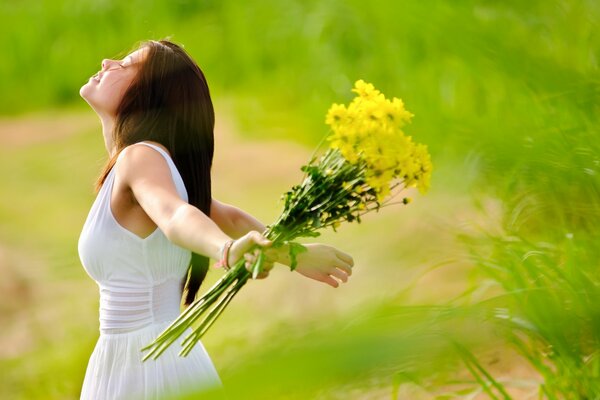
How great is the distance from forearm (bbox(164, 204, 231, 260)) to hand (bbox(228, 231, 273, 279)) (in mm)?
46

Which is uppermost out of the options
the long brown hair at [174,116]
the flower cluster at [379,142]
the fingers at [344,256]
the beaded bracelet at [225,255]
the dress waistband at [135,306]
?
the long brown hair at [174,116]

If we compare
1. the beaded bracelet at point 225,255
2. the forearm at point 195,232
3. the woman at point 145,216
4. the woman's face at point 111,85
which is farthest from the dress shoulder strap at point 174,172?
the beaded bracelet at point 225,255

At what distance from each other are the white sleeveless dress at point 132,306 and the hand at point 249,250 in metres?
0.50

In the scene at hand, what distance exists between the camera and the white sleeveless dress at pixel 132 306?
1.83 metres

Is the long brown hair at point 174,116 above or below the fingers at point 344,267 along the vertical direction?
above

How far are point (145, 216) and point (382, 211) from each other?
2.07 meters

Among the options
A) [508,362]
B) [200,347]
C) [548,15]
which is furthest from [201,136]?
[548,15]

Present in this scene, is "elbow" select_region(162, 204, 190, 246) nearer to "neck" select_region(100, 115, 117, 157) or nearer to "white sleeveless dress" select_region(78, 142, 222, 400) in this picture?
"white sleeveless dress" select_region(78, 142, 222, 400)

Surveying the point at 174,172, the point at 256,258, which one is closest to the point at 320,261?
the point at 256,258

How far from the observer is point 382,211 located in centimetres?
382

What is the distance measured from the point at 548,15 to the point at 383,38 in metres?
3.43

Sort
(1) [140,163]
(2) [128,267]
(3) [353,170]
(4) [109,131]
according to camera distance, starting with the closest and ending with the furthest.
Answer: (3) [353,170] < (1) [140,163] < (2) [128,267] < (4) [109,131]

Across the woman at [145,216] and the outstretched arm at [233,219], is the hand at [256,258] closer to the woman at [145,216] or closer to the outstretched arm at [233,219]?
the woman at [145,216]

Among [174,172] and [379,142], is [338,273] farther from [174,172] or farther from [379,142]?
[174,172]
